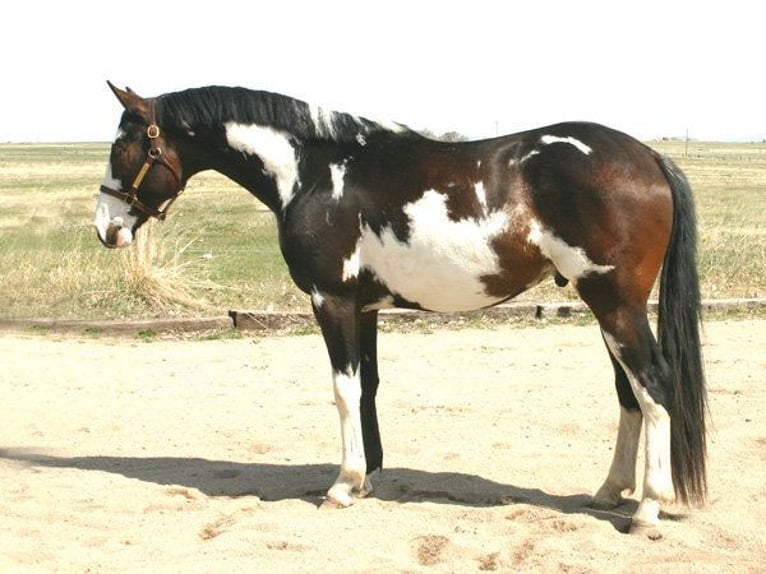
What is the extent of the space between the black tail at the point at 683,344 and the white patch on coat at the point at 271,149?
197 cm

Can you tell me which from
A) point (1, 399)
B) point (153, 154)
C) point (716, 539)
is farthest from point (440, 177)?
point (1, 399)

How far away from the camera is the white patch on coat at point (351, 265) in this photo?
18.1 ft

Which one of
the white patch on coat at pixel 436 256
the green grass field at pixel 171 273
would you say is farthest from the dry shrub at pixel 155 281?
the white patch on coat at pixel 436 256

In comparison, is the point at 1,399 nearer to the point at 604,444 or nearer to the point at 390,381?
the point at 390,381

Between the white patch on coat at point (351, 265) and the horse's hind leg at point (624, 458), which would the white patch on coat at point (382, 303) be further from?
the horse's hind leg at point (624, 458)

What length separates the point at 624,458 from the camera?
5.61 m

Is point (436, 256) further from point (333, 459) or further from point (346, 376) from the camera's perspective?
point (333, 459)

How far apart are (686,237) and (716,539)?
4.86 ft

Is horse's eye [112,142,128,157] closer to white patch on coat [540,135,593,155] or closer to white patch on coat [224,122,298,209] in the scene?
white patch on coat [224,122,298,209]

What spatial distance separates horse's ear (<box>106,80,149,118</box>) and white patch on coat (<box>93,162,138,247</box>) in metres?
0.18

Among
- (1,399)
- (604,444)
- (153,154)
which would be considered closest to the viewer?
(153,154)

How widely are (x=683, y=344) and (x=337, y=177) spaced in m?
2.01

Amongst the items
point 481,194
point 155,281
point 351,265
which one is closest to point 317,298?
point 351,265

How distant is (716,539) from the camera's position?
16.4 feet
